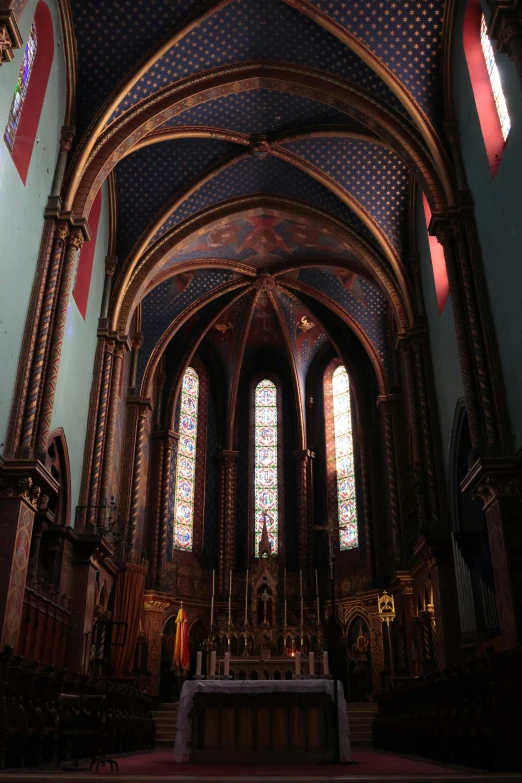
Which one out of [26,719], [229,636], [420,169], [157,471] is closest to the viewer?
[26,719]

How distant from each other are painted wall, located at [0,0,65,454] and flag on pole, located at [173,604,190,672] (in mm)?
12060

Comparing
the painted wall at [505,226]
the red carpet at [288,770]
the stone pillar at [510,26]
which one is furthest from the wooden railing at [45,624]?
the stone pillar at [510,26]

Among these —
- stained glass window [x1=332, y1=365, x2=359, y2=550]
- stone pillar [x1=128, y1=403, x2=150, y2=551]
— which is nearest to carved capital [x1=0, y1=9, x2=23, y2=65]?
stone pillar [x1=128, y1=403, x2=150, y2=551]

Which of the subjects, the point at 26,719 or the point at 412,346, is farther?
the point at 412,346

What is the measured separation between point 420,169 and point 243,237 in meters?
8.79

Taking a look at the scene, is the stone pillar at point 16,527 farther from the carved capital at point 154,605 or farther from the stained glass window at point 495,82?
the carved capital at point 154,605

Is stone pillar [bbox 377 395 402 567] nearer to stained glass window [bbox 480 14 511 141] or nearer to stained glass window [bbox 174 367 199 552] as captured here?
stained glass window [bbox 174 367 199 552]

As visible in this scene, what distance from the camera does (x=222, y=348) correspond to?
90.7 ft

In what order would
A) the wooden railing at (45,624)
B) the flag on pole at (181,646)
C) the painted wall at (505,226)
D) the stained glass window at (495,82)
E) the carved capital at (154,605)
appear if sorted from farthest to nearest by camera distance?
the carved capital at (154,605) → the flag on pole at (181,646) → the wooden railing at (45,624) → the stained glass window at (495,82) → the painted wall at (505,226)

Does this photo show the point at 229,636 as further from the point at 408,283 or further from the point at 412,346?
the point at 408,283

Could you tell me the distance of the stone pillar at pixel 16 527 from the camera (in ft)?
35.6

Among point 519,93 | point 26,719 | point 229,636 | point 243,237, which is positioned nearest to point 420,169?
point 519,93

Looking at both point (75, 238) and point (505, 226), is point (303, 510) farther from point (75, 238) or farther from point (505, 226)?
point (505, 226)

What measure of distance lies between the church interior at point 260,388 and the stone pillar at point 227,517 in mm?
109
